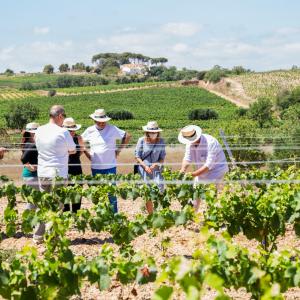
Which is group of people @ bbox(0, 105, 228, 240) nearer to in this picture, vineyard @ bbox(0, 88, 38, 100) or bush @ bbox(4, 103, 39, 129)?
bush @ bbox(4, 103, 39, 129)

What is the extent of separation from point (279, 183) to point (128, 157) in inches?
825

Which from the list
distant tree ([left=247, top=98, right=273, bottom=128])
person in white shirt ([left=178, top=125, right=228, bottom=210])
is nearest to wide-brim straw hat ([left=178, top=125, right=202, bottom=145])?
person in white shirt ([left=178, top=125, right=228, bottom=210])

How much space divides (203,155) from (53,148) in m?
1.82

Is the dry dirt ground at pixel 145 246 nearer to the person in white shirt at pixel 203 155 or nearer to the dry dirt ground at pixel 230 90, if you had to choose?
the person in white shirt at pixel 203 155

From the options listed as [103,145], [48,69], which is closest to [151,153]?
[103,145]

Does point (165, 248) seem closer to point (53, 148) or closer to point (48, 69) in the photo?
point (53, 148)

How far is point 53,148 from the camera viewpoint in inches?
229

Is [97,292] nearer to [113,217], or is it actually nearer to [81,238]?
[113,217]

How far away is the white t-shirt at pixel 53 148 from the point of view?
5758 millimetres

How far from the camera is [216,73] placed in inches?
3322

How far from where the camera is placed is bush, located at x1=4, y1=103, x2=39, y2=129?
164ft

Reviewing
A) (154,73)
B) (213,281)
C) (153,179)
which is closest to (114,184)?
(153,179)

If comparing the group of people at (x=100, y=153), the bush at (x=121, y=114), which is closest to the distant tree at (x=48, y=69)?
the bush at (x=121, y=114)

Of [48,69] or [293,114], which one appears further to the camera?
[48,69]
